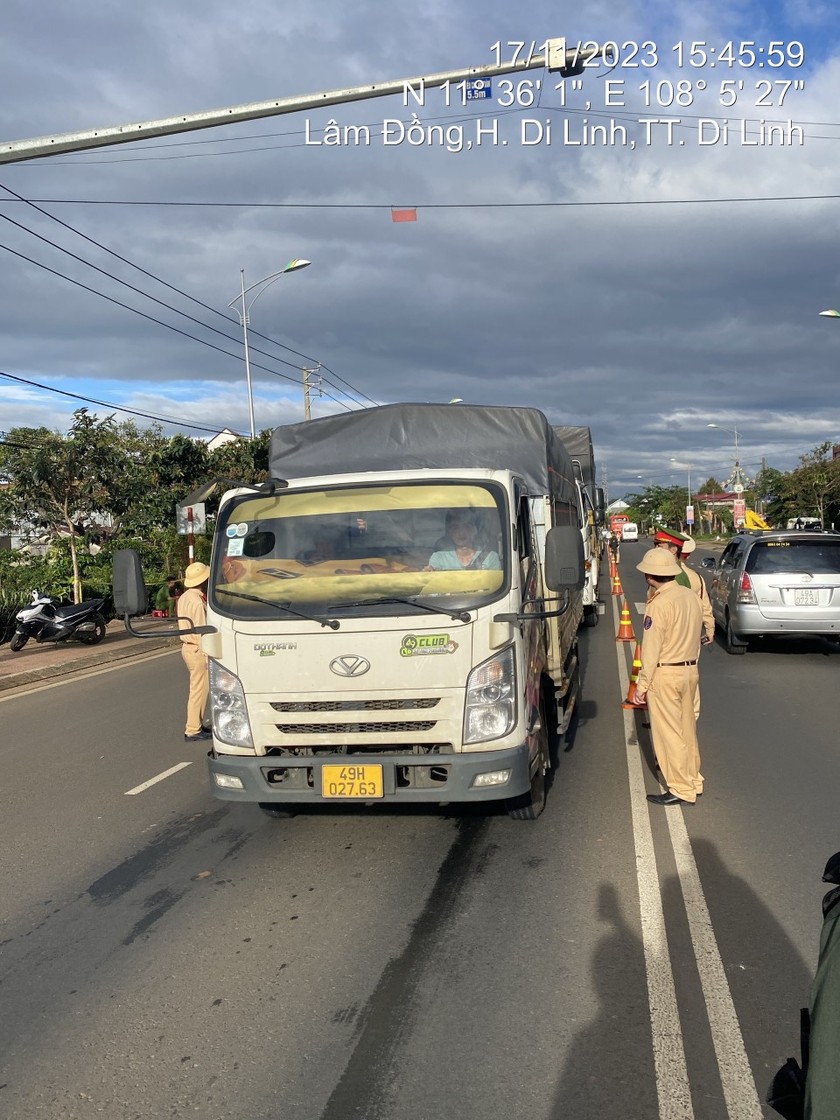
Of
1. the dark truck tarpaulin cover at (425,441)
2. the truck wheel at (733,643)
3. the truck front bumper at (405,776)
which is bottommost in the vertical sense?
the truck wheel at (733,643)

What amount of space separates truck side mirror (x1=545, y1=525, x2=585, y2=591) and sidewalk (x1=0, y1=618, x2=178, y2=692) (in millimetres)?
9234

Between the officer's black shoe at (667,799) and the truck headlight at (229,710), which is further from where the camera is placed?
the officer's black shoe at (667,799)

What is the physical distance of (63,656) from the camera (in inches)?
603

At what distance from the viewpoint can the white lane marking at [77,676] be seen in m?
12.4

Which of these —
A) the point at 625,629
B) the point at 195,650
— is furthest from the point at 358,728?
the point at 625,629

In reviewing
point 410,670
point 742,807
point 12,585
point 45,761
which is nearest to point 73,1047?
point 410,670

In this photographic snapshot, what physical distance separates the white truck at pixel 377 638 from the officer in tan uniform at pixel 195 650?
2726mm

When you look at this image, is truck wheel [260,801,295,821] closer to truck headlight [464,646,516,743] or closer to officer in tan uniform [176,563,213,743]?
truck headlight [464,646,516,743]

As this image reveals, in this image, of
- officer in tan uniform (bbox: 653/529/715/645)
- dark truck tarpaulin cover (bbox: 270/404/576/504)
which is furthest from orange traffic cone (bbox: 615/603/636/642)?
dark truck tarpaulin cover (bbox: 270/404/576/504)

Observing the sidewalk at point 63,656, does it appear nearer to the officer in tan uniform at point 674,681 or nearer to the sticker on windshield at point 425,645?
the officer in tan uniform at point 674,681

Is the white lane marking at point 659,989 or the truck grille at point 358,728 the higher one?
the truck grille at point 358,728

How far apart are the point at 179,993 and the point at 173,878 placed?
135 cm

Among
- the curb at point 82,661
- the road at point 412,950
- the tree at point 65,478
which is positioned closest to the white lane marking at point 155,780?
the road at point 412,950

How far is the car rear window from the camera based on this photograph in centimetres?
1202
